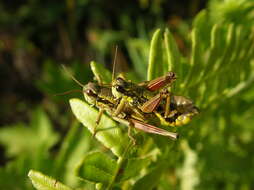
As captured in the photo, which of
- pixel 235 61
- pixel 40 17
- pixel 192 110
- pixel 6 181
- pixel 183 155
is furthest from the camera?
pixel 40 17

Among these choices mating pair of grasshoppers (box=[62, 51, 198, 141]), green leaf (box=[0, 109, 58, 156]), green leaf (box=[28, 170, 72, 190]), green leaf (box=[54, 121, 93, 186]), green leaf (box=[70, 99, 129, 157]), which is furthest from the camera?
green leaf (box=[0, 109, 58, 156])

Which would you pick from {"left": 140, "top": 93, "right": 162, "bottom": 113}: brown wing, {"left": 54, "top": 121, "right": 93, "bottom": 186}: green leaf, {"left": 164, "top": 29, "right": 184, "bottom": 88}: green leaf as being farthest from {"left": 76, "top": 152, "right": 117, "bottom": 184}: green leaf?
{"left": 54, "top": 121, "right": 93, "bottom": 186}: green leaf

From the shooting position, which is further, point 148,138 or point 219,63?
point 219,63

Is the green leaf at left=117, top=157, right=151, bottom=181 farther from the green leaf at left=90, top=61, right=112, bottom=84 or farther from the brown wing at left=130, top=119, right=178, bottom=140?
the green leaf at left=90, top=61, right=112, bottom=84

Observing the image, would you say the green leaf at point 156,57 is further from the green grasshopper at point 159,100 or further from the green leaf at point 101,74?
the green leaf at point 101,74

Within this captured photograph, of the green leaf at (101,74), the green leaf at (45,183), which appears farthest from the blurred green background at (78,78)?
the green leaf at (45,183)

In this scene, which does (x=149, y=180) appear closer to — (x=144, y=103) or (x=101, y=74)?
(x=144, y=103)

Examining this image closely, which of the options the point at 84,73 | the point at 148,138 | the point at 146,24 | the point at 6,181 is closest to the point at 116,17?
the point at 146,24

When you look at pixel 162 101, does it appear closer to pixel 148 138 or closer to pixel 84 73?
pixel 148 138
